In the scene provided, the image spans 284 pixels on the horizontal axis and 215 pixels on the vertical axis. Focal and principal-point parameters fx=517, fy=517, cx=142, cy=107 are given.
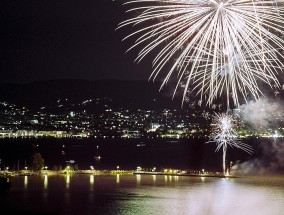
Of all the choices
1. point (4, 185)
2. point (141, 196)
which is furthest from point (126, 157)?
point (141, 196)

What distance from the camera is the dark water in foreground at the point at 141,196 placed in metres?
27.8

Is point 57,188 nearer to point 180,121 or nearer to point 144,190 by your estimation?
point 144,190

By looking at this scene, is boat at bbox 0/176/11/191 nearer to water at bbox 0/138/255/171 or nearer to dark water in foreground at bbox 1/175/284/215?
dark water in foreground at bbox 1/175/284/215

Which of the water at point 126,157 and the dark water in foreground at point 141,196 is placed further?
the water at point 126,157

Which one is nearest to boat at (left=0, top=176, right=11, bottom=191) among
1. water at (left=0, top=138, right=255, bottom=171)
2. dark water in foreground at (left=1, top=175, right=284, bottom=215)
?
dark water in foreground at (left=1, top=175, right=284, bottom=215)

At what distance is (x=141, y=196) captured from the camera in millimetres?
32438

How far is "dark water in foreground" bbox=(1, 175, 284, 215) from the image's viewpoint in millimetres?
27781

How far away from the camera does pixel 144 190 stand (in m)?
35.3

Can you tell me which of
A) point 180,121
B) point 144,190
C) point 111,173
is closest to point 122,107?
point 180,121

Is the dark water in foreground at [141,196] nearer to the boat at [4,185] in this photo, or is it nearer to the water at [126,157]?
the boat at [4,185]

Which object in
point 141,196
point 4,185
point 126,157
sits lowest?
point 141,196

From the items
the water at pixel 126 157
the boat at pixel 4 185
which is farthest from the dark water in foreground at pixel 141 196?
the water at pixel 126 157

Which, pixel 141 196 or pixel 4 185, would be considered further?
pixel 4 185

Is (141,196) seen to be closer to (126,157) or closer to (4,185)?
(4,185)
